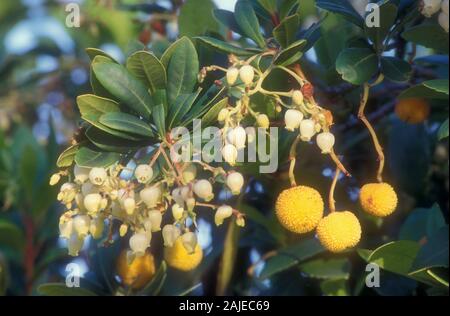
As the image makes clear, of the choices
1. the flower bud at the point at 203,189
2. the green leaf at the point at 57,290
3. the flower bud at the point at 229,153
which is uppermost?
the flower bud at the point at 229,153

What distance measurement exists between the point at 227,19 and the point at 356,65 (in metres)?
0.30

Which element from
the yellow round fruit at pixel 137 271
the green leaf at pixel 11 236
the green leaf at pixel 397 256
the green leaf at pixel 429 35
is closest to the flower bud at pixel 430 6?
the green leaf at pixel 429 35

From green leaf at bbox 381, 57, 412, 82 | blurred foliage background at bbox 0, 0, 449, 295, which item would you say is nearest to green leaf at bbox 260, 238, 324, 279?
blurred foliage background at bbox 0, 0, 449, 295

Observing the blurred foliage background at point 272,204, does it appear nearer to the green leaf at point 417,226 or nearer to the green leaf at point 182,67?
the green leaf at point 417,226

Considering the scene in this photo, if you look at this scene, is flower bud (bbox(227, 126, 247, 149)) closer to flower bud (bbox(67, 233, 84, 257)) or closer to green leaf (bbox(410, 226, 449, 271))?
flower bud (bbox(67, 233, 84, 257))

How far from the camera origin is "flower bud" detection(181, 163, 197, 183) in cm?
134

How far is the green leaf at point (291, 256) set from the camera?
70.3 inches

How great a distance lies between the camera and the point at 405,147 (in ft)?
6.91

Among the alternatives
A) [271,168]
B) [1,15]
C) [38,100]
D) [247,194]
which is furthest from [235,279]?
[1,15]

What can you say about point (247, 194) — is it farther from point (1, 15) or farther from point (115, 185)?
point (1, 15)

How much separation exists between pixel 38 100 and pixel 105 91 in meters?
1.58

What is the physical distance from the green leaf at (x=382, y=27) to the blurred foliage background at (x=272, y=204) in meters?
0.09

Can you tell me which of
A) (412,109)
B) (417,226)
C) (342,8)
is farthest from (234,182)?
(417,226)
